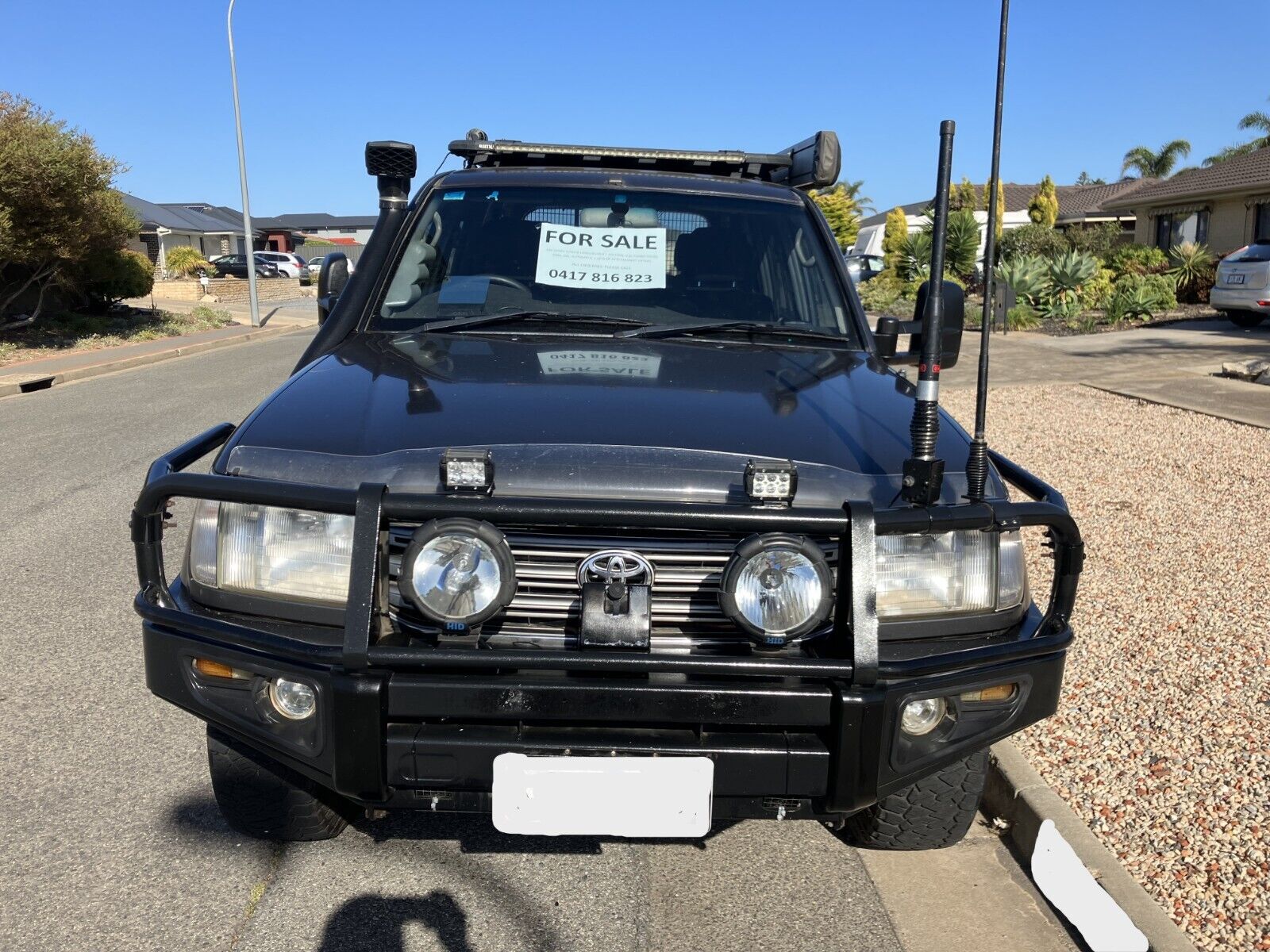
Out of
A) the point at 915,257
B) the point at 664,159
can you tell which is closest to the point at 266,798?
the point at 664,159

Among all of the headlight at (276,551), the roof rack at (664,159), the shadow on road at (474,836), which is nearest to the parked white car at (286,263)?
the roof rack at (664,159)

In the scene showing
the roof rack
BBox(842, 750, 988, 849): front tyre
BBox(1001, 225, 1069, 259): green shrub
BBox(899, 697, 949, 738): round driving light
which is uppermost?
BBox(1001, 225, 1069, 259): green shrub

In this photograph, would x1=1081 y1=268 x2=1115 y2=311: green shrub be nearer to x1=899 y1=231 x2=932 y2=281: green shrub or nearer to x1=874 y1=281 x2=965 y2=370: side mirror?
x1=899 y1=231 x2=932 y2=281: green shrub

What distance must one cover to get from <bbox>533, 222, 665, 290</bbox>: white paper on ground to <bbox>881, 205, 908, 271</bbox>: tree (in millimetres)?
26511

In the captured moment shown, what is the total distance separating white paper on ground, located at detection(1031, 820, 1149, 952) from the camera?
2770 millimetres

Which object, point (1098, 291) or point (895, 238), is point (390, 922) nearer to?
point (1098, 291)

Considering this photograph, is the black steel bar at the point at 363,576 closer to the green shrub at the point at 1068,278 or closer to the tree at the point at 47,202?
the tree at the point at 47,202

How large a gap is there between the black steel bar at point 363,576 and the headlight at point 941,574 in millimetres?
1095

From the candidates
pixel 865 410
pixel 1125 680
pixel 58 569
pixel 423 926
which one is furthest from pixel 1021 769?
pixel 58 569

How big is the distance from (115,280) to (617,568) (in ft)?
87.8

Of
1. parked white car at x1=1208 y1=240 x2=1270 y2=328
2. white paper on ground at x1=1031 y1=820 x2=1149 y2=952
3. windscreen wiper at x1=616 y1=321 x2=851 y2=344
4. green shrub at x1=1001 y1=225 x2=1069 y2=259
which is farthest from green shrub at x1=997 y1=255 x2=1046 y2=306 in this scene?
white paper on ground at x1=1031 y1=820 x2=1149 y2=952

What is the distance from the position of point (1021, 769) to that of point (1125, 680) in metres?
0.95

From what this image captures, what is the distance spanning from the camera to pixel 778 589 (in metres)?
2.39

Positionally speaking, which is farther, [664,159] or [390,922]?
[664,159]
